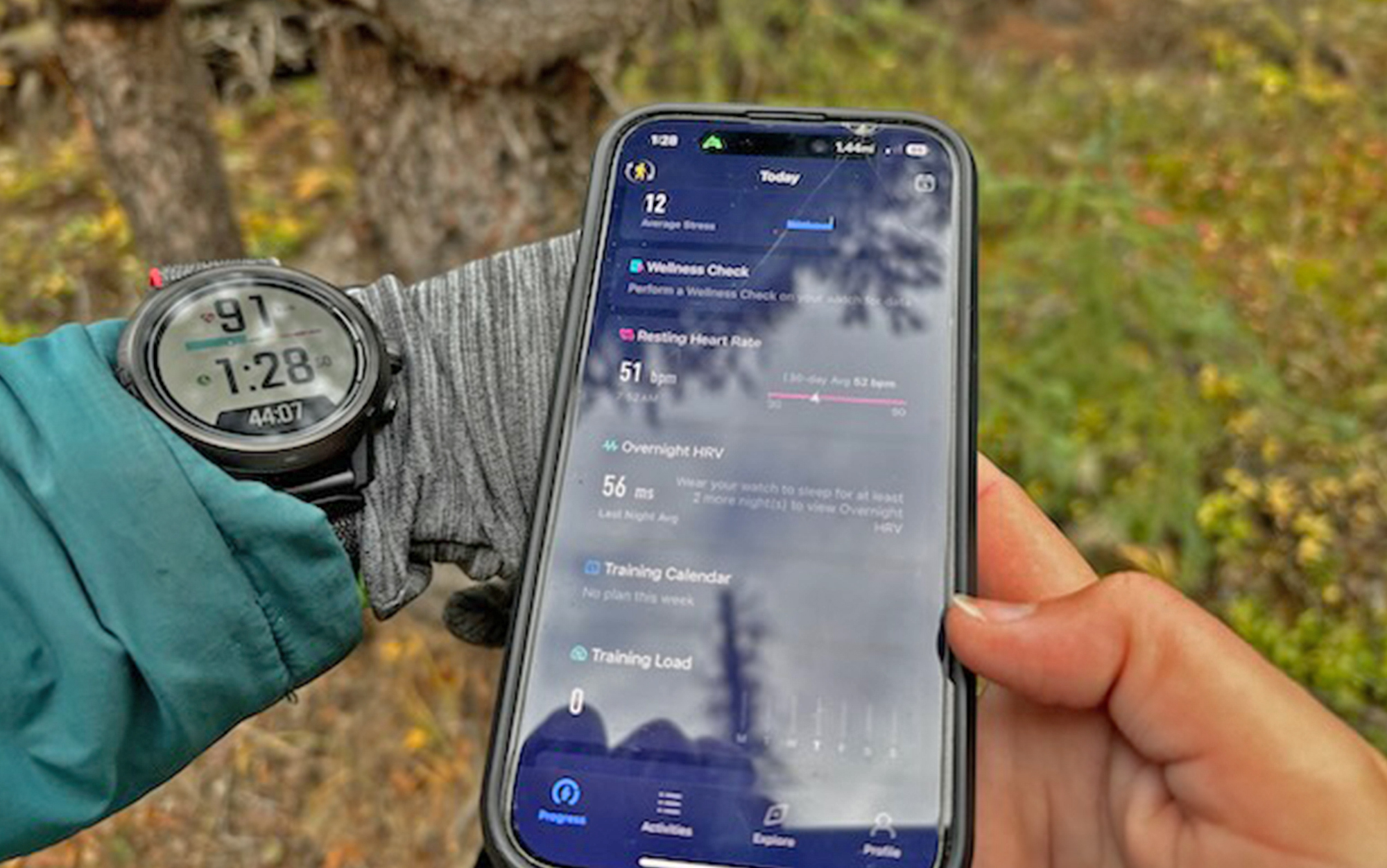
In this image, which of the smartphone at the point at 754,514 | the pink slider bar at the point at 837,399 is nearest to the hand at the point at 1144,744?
the smartphone at the point at 754,514

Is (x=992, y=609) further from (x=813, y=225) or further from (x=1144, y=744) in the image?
(x=813, y=225)

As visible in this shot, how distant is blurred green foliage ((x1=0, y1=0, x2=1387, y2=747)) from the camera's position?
246 cm

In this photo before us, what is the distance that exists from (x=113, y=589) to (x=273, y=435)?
24 cm

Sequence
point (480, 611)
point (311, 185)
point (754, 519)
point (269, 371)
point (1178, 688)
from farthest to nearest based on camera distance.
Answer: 1. point (311, 185)
2. point (480, 611)
3. point (269, 371)
4. point (754, 519)
5. point (1178, 688)

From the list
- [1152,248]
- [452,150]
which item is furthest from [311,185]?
[1152,248]

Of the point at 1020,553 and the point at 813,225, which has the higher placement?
the point at 813,225

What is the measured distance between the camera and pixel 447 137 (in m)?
2.16

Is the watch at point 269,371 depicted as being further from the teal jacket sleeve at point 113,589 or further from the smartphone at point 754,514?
the smartphone at point 754,514

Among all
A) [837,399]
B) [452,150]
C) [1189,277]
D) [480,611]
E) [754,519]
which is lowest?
[480,611]

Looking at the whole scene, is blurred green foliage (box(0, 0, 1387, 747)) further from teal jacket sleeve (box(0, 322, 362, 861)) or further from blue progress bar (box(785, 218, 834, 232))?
teal jacket sleeve (box(0, 322, 362, 861))

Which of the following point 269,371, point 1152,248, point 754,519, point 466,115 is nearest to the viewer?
point 754,519

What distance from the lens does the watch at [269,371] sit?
1283 millimetres

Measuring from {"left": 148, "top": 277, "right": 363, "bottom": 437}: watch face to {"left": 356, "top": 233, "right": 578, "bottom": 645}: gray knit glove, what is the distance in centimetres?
10

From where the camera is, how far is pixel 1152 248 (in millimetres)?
2791
